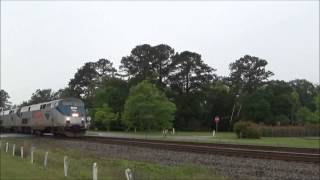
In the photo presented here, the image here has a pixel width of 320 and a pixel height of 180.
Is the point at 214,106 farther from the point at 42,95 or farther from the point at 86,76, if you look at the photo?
the point at 42,95

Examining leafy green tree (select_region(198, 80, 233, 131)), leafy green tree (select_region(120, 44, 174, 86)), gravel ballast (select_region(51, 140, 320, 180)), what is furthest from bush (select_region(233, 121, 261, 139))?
leafy green tree (select_region(120, 44, 174, 86))

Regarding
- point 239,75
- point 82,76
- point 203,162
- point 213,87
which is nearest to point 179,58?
point 213,87

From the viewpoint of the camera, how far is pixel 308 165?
69.4ft

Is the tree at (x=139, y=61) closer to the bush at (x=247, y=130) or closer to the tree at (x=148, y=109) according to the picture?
the tree at (x=148, y=109)

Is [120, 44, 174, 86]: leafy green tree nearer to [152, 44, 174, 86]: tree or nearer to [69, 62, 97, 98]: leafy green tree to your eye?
[152, 44, 174, 86]: tree

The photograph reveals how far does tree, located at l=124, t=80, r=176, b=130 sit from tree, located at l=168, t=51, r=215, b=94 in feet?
126

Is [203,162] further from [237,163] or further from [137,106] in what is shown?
[137,106]

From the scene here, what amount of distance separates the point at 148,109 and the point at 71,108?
33.8 m

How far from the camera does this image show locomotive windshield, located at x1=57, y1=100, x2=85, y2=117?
46312 millimetres

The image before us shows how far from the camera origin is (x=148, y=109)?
80188 millimetres

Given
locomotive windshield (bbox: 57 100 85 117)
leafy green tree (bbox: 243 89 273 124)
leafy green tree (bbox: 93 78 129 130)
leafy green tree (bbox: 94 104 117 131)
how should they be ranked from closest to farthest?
locomotive windshield (bbox: 57 100 85 117)
leafy green tree (bbox: 94 104 117 131)
leafy green tree (bbox: 243 89 273 124)
leafy green tree (bbox: 93 78 129 130)

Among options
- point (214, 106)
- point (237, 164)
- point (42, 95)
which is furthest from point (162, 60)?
point (237, 164)

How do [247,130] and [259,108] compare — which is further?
[259,108]

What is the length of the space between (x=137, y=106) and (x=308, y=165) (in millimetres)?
60063
